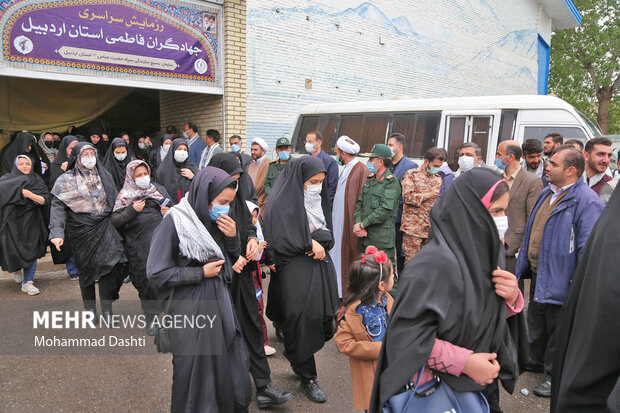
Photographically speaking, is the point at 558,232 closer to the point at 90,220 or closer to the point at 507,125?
the point at 90,220

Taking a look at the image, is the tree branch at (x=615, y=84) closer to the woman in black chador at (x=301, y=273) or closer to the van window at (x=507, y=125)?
the van window at (x=507, y=125)

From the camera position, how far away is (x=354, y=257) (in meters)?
5.02

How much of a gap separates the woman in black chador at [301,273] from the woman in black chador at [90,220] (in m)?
1.95

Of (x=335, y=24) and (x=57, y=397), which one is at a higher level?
(x=335, y=24)

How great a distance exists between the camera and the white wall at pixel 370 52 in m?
9.33

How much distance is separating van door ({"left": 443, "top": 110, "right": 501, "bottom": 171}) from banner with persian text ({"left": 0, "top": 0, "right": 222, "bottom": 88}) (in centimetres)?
444

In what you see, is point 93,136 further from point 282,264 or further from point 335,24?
point 282,264

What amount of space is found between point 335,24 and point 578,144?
706cm

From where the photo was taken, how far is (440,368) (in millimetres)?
1675

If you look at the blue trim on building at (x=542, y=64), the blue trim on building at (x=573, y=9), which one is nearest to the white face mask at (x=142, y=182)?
the blue trim on building at (x=542, y=64)

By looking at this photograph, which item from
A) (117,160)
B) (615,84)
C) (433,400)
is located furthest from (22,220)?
(615,84)

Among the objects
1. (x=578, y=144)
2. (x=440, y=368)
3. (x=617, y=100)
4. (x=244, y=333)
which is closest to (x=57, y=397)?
(x=244, y=333)

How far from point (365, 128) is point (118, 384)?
21.9 feet

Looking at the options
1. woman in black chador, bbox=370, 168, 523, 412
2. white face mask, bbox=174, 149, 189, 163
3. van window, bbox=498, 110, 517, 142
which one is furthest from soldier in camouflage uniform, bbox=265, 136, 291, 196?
woman in black chador, bbox=370, 168, 523, 412
